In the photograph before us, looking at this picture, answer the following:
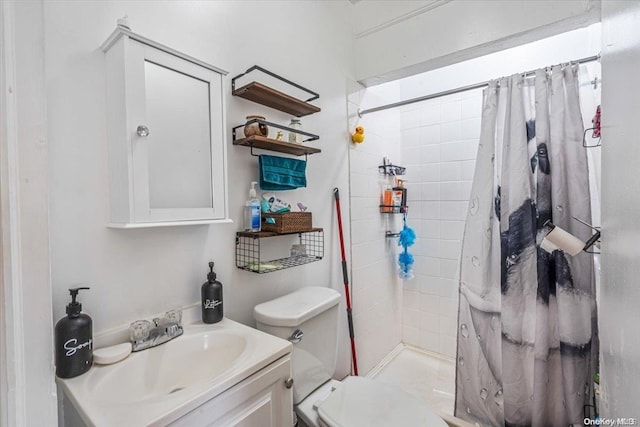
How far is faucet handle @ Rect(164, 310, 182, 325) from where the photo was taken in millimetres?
1009

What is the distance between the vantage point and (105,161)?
91cm

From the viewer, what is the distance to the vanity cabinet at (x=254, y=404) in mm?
705

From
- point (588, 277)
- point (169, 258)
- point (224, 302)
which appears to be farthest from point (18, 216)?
point (588, 277)

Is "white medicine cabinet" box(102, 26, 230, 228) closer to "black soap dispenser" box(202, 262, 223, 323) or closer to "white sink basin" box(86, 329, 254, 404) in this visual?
"black soap dispenser" box(202, 262, 223, 323)

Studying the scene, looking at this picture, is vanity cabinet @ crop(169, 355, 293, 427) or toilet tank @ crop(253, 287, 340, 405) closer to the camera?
vanity cabinet @ crop(169, 355, 293, 427)

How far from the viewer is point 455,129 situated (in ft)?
7.52

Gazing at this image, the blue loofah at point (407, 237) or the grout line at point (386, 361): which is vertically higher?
the blue loofah at point (407, 237)

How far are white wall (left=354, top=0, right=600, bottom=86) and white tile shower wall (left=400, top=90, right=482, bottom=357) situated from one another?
62 centimetres

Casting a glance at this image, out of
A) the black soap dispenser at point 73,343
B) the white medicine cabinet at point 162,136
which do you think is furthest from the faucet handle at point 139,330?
the white medicine cabinet at point 162,136

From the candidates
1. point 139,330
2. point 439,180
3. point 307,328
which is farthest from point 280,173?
point 439,180

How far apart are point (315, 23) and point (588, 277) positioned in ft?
6.50

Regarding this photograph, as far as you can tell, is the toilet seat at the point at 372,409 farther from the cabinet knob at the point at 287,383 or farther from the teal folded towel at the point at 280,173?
the teal folded towel at the point at 280,173

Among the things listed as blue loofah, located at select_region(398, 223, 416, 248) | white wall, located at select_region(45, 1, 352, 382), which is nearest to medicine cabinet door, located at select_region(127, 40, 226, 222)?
white wall, located at select_region(45, 1, 352, 382)

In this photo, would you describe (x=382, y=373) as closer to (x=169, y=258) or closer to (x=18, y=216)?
(x=169, y=258)
